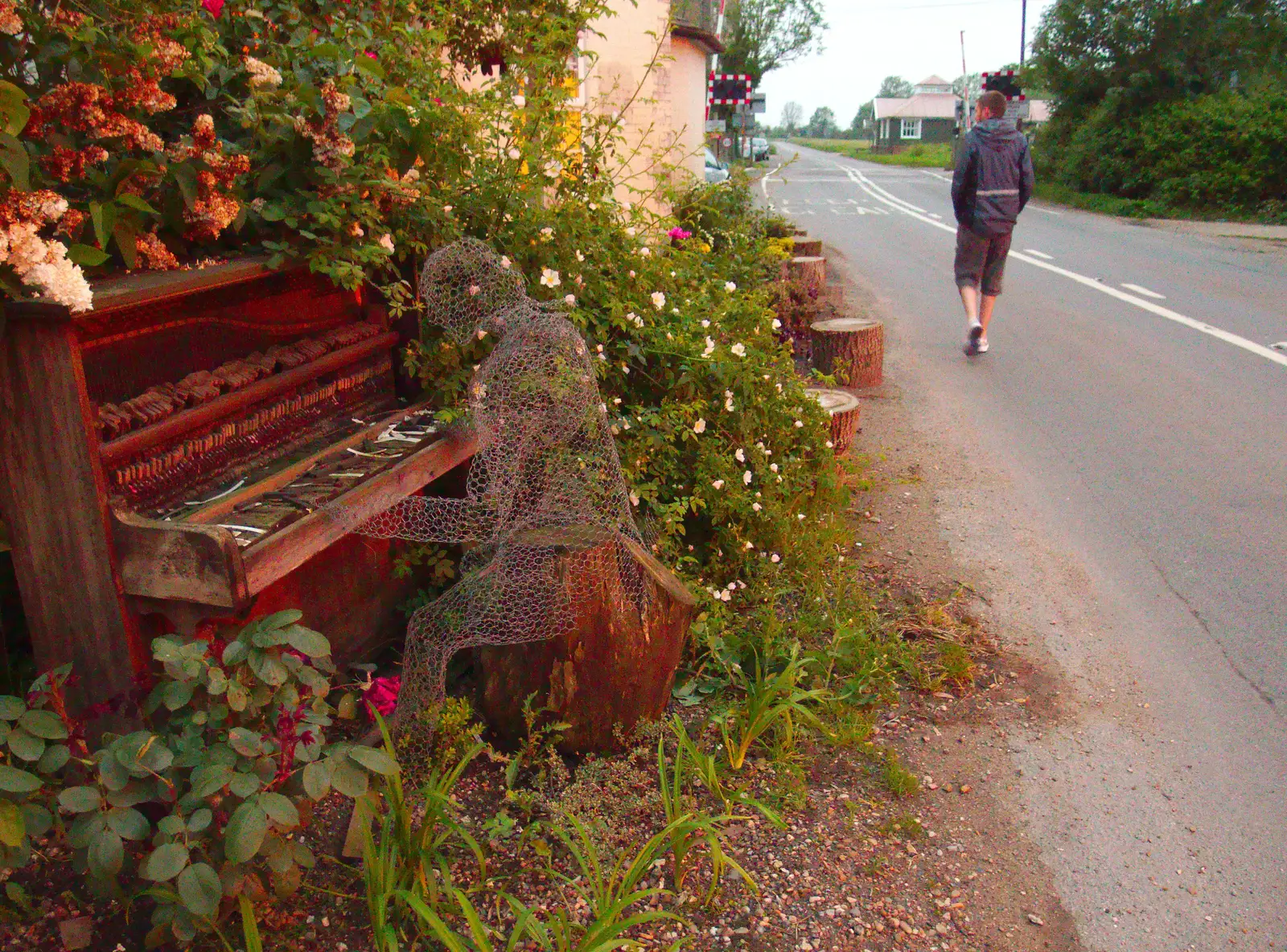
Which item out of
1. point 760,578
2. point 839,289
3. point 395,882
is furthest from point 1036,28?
point 395,882

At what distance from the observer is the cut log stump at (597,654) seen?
10.1 feet

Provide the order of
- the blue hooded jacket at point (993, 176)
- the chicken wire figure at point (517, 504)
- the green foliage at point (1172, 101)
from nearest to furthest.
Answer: the chicken wire figure at point (517, 504)
the blue hooded jacket at point (993, 176)
the green foliage at point (1172, 101)

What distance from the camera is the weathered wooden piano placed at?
233 cm

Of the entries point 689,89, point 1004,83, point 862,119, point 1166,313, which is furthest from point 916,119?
point 1166,313

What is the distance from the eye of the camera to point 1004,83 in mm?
26938

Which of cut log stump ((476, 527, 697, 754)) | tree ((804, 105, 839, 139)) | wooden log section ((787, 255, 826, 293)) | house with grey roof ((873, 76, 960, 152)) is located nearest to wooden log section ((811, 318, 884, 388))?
wooden log section ((787, 255, 826, 293))

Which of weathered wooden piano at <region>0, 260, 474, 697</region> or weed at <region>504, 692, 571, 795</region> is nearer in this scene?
weathered wooden piano at <region>0, 260, 474, 697</region>

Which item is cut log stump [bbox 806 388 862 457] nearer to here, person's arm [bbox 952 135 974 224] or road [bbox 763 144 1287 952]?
road [bbox 763 144 1287 952]

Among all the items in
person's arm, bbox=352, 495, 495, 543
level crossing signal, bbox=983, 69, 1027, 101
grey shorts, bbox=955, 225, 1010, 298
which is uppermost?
level crossing signal, bbox=983, 69, 1027, 101

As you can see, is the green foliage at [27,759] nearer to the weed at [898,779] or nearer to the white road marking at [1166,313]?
the weed at [898,779]

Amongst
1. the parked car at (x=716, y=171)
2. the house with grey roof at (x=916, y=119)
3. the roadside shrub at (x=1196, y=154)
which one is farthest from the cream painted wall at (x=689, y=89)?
the house with grey roof at (x=916, y=119)

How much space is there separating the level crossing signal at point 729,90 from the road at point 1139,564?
40.2 ft

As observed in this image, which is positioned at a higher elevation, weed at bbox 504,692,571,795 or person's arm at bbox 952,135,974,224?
person's arm at bbox 952,135,974,224

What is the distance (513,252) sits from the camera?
369cm
